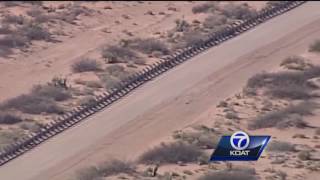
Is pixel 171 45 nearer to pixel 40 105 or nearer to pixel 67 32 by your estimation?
pixel 67 32

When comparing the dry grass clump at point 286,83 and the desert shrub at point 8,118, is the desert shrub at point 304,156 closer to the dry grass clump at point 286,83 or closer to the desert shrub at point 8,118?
the dry grass clump at point 286,83

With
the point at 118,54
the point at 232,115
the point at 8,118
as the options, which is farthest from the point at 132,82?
the point at 8,118

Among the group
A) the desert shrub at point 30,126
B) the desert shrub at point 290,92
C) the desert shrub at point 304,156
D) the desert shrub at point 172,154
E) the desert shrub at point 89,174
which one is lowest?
the desert shrub at point 89,174

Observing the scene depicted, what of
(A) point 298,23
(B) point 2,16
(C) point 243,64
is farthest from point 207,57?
(B) point 2,16

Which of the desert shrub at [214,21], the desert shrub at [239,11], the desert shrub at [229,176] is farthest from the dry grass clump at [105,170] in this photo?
the desert shrub at [239,11]

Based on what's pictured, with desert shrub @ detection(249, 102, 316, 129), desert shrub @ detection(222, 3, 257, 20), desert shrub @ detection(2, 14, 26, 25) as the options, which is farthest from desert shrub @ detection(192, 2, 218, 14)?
desert shrub @ detection(249, 102, 316, 129)

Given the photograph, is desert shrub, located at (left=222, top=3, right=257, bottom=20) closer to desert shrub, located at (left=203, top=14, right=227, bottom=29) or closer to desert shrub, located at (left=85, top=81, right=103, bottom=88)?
desert shrub, located at (left=203, top=14, right=227, bottom=29)

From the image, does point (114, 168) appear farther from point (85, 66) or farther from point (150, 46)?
point (150, 46)
